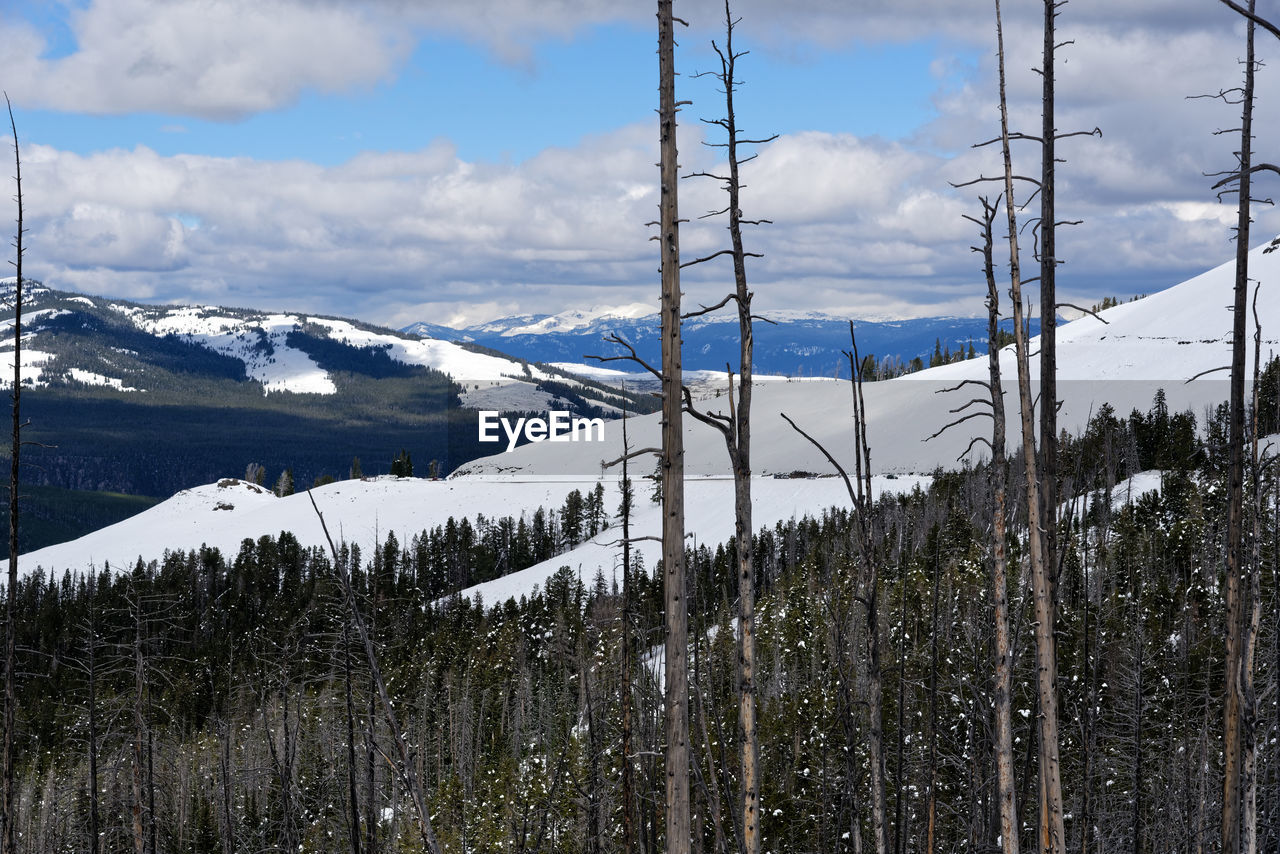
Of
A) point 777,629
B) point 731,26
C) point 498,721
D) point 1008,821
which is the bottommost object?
point 498,721

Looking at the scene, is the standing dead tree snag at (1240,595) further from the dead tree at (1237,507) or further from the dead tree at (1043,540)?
the dead tree at (1043,540)

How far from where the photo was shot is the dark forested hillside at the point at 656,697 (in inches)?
661

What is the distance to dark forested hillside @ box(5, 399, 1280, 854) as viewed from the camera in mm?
16797

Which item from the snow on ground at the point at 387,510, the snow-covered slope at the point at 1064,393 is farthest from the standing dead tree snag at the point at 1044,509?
the snow-covered slope at the point at 1064,393

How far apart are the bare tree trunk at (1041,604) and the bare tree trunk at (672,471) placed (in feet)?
13.9

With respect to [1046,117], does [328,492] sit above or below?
below

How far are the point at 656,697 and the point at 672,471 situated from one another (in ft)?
21.0

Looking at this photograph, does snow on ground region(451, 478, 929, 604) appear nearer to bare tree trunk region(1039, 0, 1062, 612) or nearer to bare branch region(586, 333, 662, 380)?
bare tree trunk region(1039, 0, 1062, 612)

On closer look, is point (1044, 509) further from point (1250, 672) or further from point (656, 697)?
point (656, 697)

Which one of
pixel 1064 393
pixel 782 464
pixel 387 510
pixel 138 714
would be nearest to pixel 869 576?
pixel 138 714

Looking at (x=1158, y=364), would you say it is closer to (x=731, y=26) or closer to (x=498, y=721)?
(x=498, y=721)

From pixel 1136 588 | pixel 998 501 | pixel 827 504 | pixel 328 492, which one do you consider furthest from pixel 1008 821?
pixel 328 492

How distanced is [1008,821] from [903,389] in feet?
600

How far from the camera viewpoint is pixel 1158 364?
153 m
